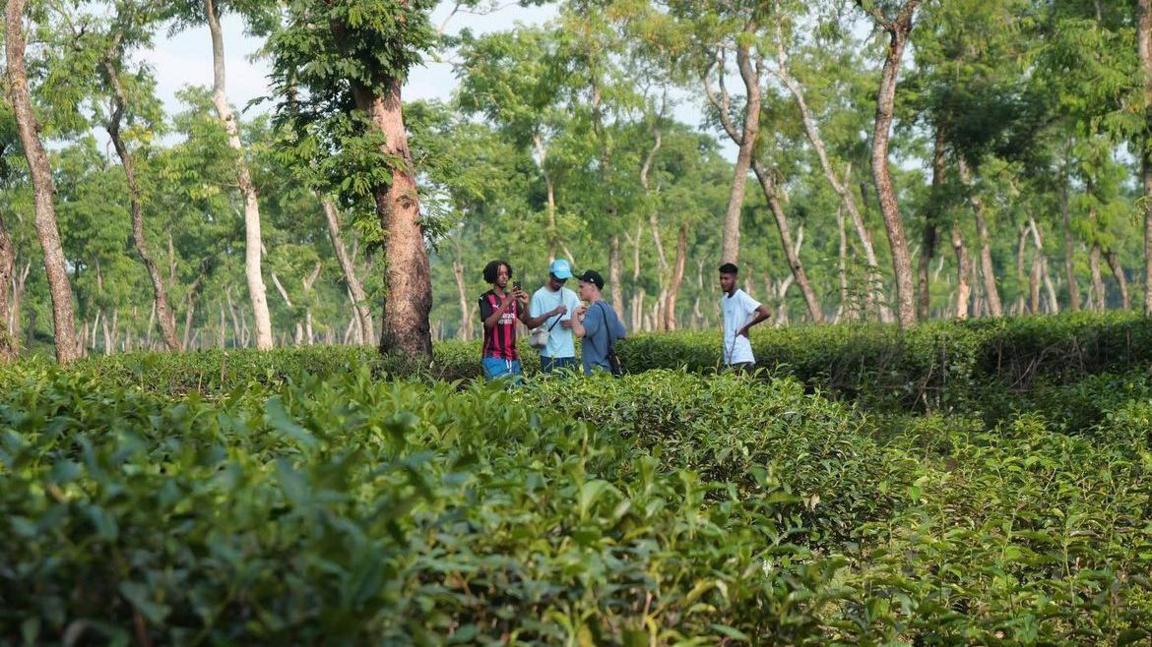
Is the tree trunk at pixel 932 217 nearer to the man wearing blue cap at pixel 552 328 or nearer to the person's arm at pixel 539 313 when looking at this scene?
the man wearing blue cap at pixel 552 328

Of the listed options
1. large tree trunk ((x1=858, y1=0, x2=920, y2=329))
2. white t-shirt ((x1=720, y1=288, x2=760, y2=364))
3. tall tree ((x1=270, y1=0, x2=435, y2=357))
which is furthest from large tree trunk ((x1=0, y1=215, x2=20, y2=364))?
large tree trunk ((x1=858, y1=0, x2=920, y2=329))

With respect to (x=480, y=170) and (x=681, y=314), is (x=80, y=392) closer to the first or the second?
(x=480, y=170)

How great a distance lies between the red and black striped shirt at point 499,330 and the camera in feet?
32.5

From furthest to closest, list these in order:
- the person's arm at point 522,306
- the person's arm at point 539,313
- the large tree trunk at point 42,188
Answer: the large tree trunk at point 42,188
the person's arm at point 522,306
the person's arm at point 539,313

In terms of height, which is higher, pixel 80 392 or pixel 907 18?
pixel 907 18

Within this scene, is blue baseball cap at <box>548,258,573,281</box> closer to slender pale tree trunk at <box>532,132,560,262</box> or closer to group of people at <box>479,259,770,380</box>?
group of people at <box>479,259,770,380</box>

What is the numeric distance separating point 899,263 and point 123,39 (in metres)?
19.2

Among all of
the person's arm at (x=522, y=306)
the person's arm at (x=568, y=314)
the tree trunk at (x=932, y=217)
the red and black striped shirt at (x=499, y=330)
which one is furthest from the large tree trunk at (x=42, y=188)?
the tree trunk at (x=932, y=217)

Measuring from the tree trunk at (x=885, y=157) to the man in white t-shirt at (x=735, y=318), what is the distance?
7658 mm

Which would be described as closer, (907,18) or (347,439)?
(347,439)

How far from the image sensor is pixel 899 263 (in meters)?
18.5

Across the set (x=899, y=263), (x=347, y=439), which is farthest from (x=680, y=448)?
(x=899, y=263)

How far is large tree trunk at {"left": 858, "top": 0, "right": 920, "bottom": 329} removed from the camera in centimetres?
1797

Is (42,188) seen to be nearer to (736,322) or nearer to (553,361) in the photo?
(553,361)
